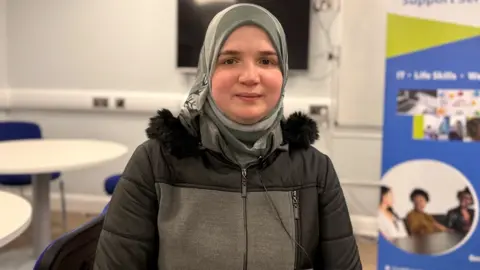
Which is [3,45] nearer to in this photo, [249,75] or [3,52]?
[3,52]

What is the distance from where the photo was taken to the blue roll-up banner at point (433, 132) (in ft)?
9.11

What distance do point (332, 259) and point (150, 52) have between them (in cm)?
350

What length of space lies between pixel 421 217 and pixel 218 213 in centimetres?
198

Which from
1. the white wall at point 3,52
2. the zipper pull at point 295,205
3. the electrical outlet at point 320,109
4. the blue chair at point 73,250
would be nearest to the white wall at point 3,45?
the white wall at point 3,52

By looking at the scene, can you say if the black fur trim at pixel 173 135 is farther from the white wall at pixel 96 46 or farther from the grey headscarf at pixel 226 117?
the white wall at pixel 96 46

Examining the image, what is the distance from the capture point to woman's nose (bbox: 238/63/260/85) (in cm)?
120

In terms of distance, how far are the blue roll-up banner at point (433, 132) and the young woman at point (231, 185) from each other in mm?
1662

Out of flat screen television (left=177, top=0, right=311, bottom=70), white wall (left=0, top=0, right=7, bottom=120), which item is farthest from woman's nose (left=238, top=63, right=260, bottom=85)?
white wall (left=0, top=0, right=7, bottom=120)

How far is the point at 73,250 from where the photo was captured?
4.64 feet

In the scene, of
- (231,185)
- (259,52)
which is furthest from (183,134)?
(259,52)

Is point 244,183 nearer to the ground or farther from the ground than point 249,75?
nearer to the ground

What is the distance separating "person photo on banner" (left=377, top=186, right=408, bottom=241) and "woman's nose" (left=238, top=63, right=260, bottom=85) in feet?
6.50

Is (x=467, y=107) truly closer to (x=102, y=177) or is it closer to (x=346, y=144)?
(x=346, y=144)

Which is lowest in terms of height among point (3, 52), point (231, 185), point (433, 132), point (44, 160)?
point (44, 160)
